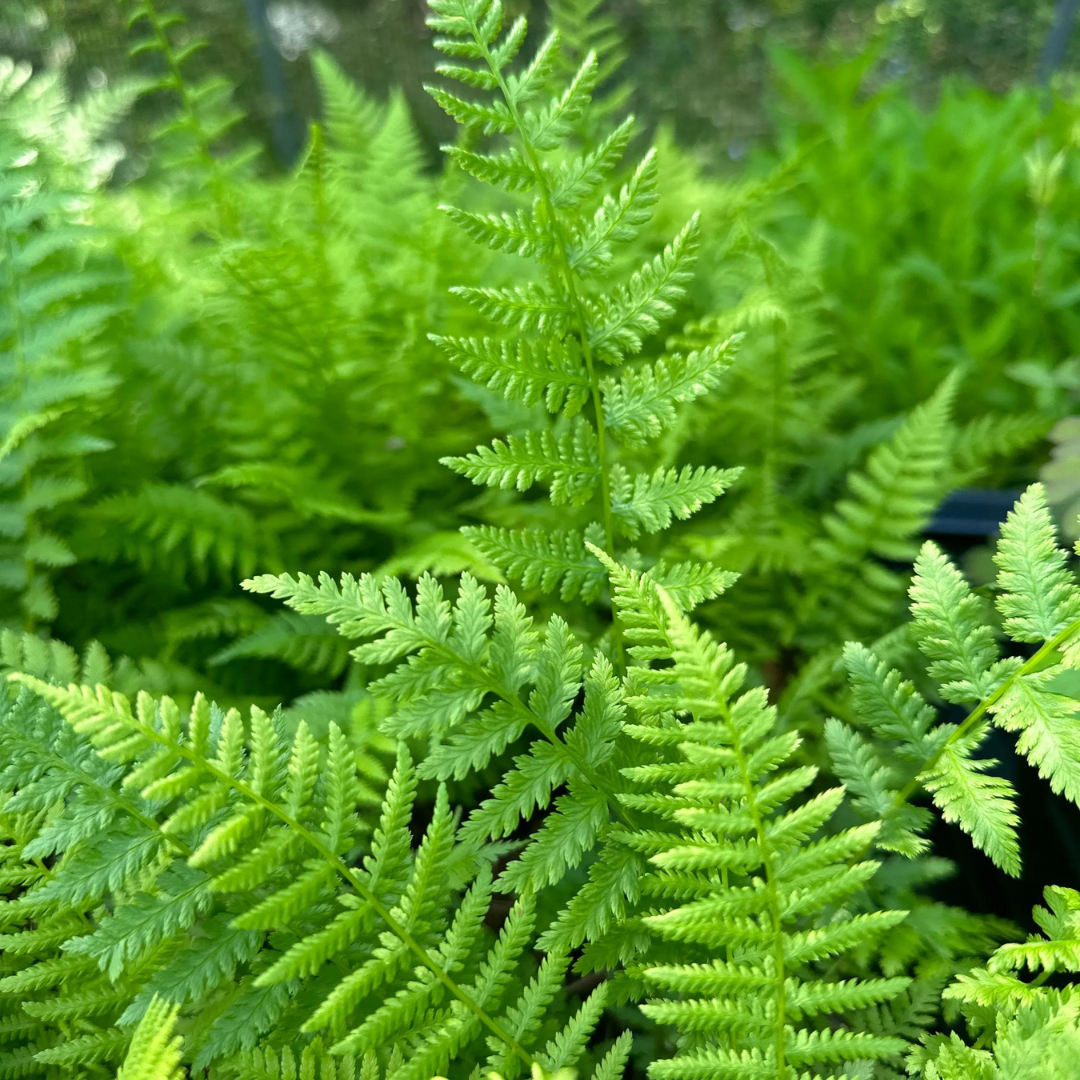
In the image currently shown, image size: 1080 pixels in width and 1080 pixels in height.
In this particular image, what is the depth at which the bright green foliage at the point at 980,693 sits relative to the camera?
0.42 meters

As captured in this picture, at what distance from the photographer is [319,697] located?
2.24 ft

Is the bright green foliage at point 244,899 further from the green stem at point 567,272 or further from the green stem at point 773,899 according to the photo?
the green stem at point 567,272

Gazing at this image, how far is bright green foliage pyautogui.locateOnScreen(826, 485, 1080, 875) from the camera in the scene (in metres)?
0.42

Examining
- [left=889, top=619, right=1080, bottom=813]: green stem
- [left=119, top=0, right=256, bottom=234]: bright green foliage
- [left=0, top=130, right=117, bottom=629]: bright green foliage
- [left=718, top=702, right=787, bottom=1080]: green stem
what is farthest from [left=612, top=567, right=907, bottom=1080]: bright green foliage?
[left=119, top=0, right=256, bottom=234]: bright green foliage

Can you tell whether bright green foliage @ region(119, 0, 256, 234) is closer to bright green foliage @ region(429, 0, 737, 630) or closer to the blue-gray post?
bright green foliage @ region(429, 0, 737, 630)

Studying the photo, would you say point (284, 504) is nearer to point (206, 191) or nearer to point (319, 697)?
point (319, 697)

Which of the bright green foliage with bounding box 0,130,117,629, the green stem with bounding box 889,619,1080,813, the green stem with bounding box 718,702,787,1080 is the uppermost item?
the green stem with bounding box 889,619,1080,813

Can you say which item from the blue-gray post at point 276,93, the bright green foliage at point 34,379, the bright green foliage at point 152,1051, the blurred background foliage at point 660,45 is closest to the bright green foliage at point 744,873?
the bright green foliage at point 152,1051

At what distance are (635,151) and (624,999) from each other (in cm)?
182

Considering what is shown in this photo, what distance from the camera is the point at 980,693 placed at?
1.47 ft

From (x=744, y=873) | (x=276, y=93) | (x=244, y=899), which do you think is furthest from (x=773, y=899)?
(x=276, y=93)

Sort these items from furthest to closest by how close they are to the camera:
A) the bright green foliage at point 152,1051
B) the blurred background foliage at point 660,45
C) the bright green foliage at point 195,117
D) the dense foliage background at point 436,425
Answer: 1. the blurred background foliage at point 660,45
2. the bright green foliage at point 195,117
3. the dense foliage background at point 436,425
4. the bright green foliage at point 152,1051

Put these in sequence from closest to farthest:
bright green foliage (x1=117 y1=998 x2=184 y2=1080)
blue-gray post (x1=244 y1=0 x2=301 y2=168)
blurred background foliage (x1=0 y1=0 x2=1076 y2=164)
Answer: bright green foliage (x1=117 y1=998 x2=184 y2=1080) < blurred background foliage (x1=0 y1=0 x2=1076 y2=164) < blue-gray post (x1=244 y1=0 x2=301 y2=168)

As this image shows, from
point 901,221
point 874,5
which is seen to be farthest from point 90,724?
point 874,5
